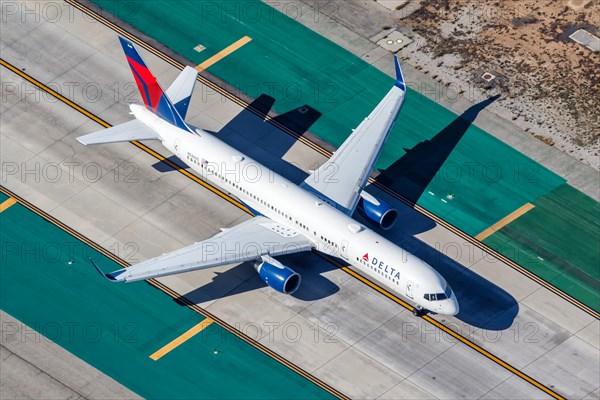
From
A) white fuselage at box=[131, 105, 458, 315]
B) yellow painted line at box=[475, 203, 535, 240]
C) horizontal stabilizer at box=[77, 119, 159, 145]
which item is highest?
horizontal stabilizer at box=[77, 119, 159, 145]

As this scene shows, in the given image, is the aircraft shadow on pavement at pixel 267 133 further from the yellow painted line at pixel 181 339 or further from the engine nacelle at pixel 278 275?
the yellow painted line at pixel 181 339

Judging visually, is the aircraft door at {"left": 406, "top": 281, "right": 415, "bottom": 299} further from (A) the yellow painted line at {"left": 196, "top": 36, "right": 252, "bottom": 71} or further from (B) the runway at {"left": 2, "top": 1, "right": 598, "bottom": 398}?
(A) the yellow painted line at {"left": 196, "top": 36, "right": 252, "bottom": 71}

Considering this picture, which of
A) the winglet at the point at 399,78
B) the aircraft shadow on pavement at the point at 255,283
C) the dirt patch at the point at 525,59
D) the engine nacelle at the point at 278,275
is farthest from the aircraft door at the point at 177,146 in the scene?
the dirt patch at the point at 525,59

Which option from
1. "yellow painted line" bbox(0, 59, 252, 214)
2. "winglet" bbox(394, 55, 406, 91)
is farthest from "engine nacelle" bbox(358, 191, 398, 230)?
"winglet" bbox(394, 55, 406, 91)

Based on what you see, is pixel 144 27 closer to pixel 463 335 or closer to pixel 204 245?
pixel 204 245

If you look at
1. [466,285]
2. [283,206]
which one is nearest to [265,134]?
[283,206]

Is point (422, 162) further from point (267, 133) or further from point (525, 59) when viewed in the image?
point (525, 59)
